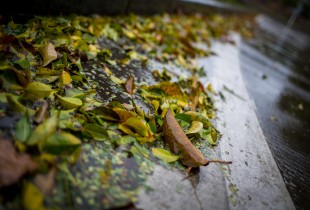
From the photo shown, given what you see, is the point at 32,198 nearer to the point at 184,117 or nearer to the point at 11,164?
the point at 11,164

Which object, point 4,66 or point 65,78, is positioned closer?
point 4,66

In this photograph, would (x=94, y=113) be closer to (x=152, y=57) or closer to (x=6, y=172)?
(x=6, y=172)

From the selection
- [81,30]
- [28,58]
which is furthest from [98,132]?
[81,30]

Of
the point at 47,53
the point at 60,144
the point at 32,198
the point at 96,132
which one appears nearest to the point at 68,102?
the point at 96,132

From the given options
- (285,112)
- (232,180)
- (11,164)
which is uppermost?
(11,164)

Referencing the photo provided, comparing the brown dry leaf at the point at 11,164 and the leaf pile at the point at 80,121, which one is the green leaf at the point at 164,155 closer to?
the leaf pile at the point at 80,121

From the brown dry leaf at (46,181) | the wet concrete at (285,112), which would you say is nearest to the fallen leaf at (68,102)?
the brown dry leaf at (46,181)
